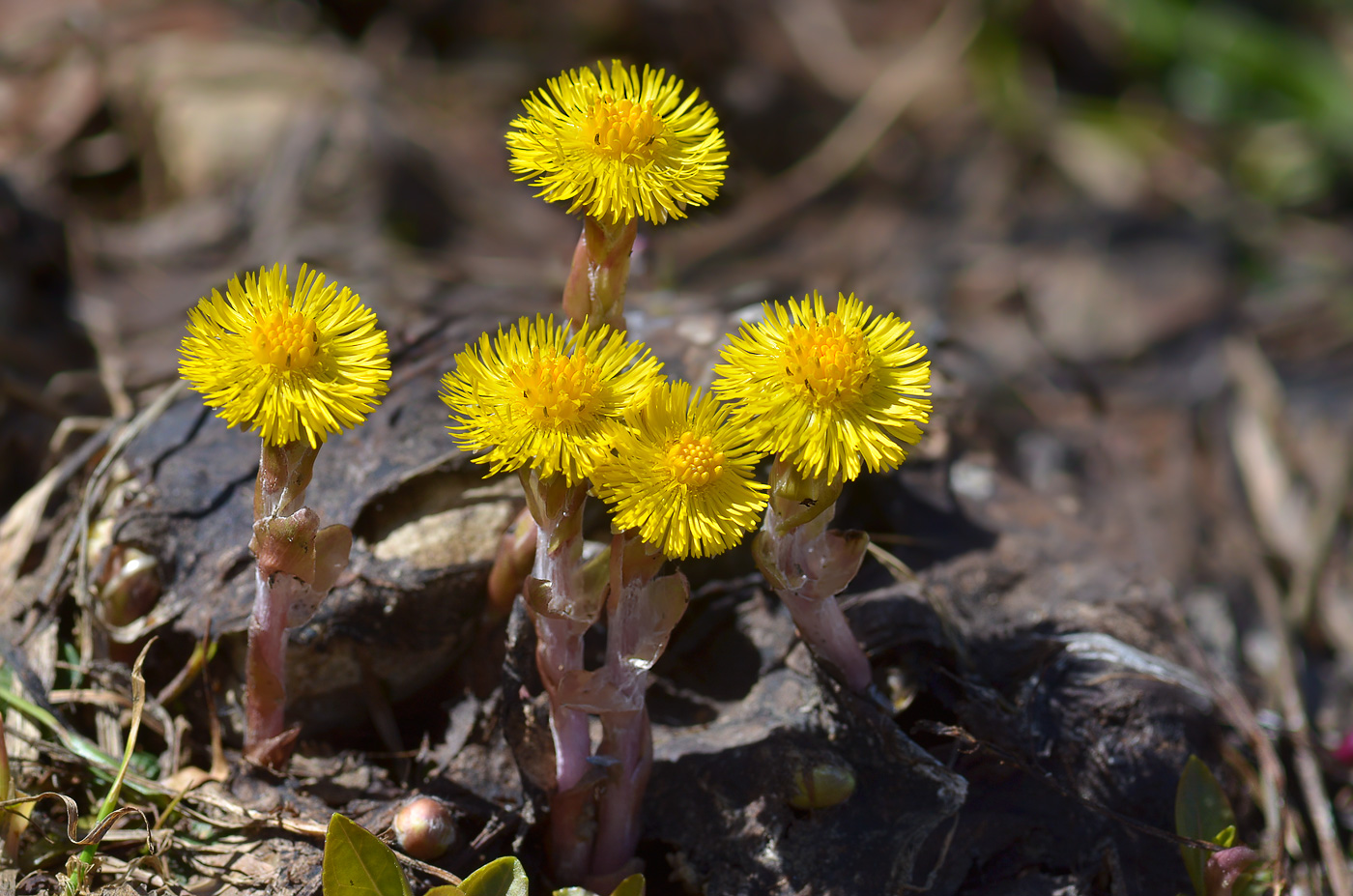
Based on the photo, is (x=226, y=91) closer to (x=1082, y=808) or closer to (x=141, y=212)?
(x=141, y=212)

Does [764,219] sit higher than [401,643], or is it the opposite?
[764,219]

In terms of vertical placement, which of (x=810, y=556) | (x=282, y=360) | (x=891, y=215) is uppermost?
(x=891, y=215)

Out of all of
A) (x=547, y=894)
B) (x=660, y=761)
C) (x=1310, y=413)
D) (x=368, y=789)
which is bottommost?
(x=547, y=894)

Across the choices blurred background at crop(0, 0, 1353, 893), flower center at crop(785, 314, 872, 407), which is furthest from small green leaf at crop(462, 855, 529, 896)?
blurred background at crop(0, 0, 1353, 893)

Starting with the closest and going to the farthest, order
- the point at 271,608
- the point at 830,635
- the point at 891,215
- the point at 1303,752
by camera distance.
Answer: the point at 271,608 → the point at 830,635 → the point at 1303,752 → the point at 891,215

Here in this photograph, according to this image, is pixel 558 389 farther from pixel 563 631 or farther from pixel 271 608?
pixel 271 608

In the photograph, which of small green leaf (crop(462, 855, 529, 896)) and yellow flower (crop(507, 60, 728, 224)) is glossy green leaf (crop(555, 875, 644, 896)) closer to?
small green leaf (crop(462, 855, 529, 896))

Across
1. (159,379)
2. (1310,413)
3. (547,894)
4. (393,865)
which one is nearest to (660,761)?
(547,894)

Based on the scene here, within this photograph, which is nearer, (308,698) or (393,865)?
(393,865)

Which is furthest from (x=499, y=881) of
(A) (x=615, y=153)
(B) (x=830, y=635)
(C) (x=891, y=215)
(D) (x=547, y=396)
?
(C) (x=891, y=215)
